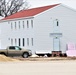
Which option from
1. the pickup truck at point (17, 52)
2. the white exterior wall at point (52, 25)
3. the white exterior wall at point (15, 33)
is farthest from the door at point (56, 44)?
the pickup truck at point (17, 52)

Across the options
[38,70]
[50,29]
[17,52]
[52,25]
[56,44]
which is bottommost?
[38,70]

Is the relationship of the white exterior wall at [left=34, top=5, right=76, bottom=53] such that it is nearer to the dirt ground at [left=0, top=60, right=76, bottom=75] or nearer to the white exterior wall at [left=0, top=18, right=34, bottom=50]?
→ the white exterior wall at [left=0, top=18, right=34, bottom=50]

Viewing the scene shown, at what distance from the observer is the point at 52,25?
66.9 meters

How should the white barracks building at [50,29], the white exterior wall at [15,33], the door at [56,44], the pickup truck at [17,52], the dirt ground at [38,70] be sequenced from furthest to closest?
1. the white exterior wall at [15,33]
2. the door at [56,44]
3. the white barracks building at [50,29]
4. the pickup truck at [17,52]
5. the dirt ground at [38,70]

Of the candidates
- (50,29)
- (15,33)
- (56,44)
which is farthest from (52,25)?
(15,33)

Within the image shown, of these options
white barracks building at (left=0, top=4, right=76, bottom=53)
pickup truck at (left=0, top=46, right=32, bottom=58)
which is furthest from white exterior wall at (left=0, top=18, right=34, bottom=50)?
pickup truck at (left=0, top=46, right=32, bottom=58)

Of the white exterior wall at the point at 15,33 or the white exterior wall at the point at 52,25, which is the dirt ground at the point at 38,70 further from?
the white exterior wall at the point at 15,33

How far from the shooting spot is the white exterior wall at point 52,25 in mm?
66125

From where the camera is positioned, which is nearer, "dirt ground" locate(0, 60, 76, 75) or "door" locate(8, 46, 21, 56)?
"dirt ground" locate(0, 60, 76, 75)

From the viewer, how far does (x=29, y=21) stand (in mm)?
67938

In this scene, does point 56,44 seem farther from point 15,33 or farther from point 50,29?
point 15,33

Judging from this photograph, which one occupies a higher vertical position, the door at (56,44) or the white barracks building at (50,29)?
the white barracks building at (50,29)

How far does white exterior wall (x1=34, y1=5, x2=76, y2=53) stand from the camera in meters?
66.1

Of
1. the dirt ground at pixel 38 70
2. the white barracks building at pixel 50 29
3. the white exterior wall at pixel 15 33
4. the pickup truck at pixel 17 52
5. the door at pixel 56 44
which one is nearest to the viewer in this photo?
the dirt ground at pixel 38 70
